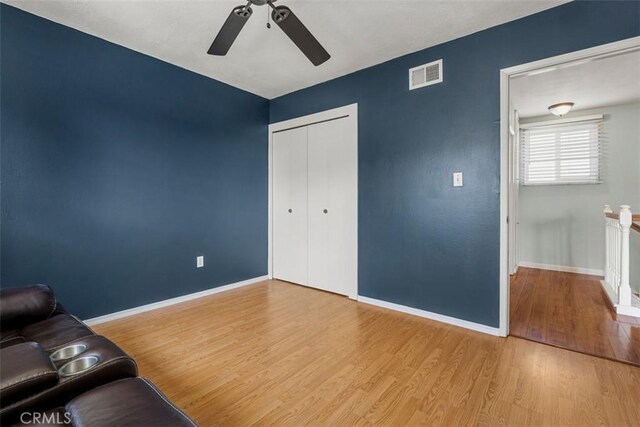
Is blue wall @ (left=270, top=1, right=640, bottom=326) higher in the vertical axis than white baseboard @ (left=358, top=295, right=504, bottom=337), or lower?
higher

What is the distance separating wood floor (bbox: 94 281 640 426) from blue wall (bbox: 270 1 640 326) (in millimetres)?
397

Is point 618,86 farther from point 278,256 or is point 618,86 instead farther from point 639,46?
point 278,256

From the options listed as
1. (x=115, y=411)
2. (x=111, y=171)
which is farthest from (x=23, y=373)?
(x=111, y=171)

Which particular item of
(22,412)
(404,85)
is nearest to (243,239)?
(404,85)

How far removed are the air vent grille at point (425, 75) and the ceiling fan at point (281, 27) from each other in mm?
1112

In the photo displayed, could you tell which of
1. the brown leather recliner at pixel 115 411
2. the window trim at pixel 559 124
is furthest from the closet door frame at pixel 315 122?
the window trim at pixel 559 124

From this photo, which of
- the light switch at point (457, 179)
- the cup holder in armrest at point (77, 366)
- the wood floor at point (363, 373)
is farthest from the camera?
the light switch at point (457, 179)

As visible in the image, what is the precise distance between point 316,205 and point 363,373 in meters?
2.06

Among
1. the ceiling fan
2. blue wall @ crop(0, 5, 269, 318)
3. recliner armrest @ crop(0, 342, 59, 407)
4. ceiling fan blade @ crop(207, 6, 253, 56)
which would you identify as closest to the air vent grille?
the ceiling fan

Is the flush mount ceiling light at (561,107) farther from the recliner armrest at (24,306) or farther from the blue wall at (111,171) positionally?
the recliner armrest at (24,306)

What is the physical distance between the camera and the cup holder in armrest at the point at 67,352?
959mm

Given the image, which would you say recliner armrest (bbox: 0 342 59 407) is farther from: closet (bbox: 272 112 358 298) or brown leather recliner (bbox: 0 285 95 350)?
closet (bbox: 272 112 358 298)

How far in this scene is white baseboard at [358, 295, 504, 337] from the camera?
2.34 m

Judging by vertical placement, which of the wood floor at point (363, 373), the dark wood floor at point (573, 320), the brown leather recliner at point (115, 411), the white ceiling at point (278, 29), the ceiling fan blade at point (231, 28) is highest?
the white ceiling at point (278, 29)
